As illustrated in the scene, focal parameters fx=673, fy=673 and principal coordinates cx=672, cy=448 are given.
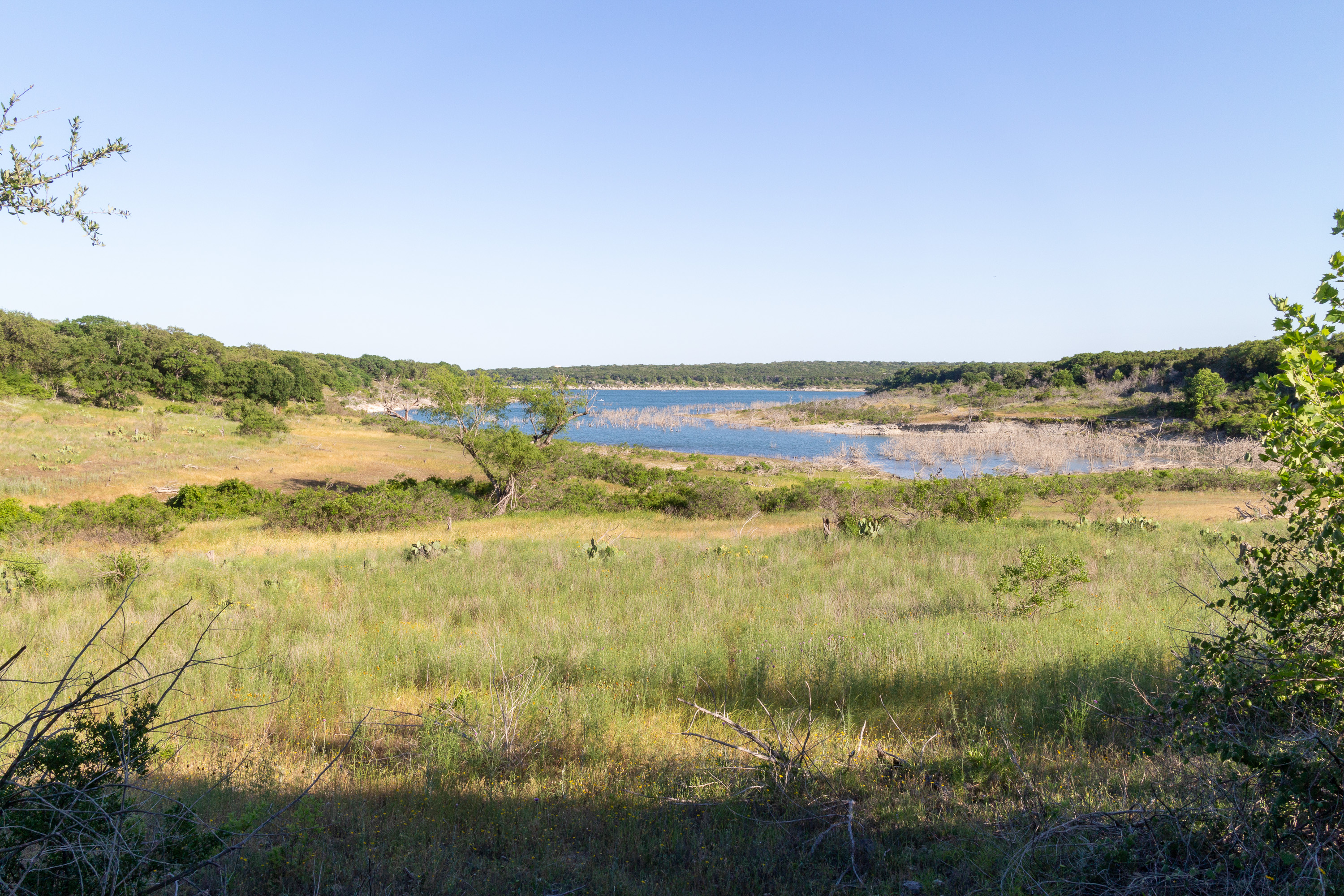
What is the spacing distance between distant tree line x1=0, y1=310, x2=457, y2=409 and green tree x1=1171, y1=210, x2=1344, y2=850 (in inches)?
1720

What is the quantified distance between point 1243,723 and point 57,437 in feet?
155

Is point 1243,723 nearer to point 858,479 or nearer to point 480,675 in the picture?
point 480,675

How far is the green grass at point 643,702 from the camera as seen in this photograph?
12.3 feet

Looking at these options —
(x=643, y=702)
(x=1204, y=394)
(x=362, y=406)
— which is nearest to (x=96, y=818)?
(x=643, y=702)

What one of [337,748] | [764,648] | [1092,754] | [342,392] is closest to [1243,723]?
[1092,754]

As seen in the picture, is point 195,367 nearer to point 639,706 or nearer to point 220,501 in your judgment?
point 220,501

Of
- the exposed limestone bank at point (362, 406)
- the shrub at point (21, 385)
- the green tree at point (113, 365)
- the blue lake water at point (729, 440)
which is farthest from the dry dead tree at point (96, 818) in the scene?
the exposed limestone bank at point (362, 406)

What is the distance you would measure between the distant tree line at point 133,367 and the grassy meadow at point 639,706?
36.2 meters

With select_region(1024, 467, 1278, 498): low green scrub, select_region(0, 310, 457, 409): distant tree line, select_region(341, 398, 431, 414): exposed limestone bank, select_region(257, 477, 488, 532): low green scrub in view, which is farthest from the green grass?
select_region(341, 398, 431, 414): exposed limestone bank

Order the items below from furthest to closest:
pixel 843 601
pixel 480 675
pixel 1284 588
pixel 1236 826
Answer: pixel 843 601 < pixel 480 675 < pixel 1284 588 < pixel 1236 826

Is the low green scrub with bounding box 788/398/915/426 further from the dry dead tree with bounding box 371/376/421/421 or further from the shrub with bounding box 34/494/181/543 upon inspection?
the shrub with bounding box 34/494/181/543

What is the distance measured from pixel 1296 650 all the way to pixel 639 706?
4454 mm

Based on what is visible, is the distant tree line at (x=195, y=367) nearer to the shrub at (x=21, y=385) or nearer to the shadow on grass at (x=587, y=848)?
the shrub at (x=21, y=385)

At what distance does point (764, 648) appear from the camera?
7023 mm
